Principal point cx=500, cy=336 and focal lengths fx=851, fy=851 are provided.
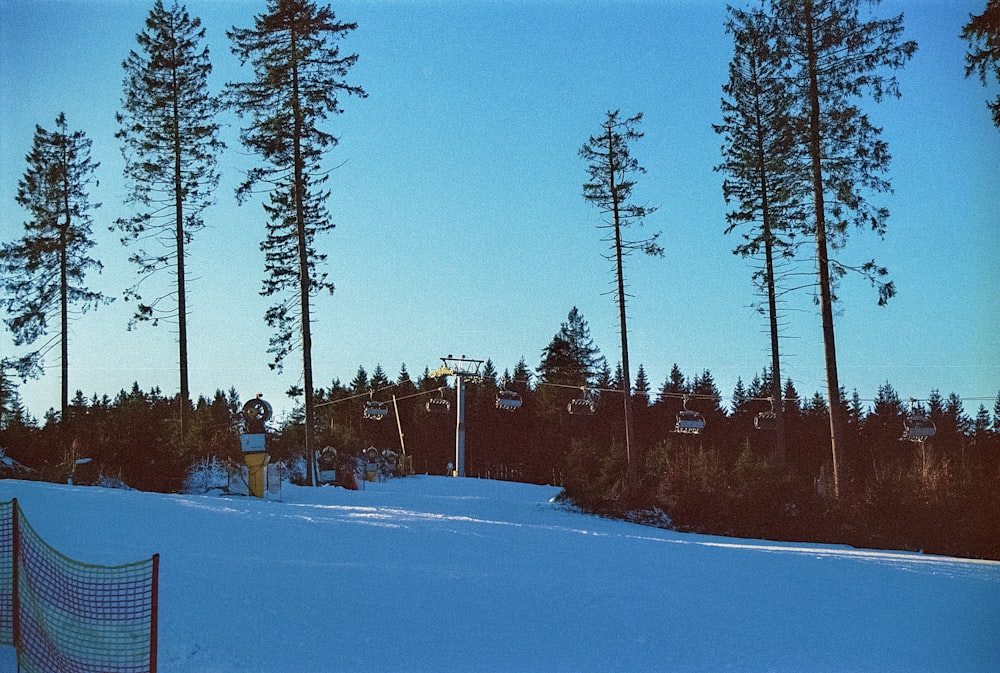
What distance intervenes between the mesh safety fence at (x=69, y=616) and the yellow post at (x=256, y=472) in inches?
512

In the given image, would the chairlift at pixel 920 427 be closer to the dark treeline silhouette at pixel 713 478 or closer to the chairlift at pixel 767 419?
the dark treeline silhouette at pixel 713 478

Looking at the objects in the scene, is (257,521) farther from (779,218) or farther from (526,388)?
(526,388)

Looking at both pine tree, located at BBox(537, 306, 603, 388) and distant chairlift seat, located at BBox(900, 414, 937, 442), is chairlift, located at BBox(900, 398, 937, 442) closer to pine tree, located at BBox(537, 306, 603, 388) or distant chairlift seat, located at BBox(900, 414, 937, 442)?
distant chairlift seat, located at BBox(900, 414, 937, 442)

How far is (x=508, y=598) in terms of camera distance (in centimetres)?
1026

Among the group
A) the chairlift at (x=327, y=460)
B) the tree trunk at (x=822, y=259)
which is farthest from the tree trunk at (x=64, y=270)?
the tree trunk at (x=822, y=259)

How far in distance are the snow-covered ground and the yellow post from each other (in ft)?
22.8

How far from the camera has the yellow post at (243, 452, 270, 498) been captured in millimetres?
22328

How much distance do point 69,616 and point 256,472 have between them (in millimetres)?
14060

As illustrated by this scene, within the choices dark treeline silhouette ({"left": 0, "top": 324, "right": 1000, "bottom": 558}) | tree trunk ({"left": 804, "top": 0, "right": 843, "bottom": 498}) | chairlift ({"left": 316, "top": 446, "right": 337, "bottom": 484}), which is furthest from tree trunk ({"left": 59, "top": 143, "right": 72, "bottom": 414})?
tree trunk ({"left": 804, "top": 0, "right": 843, "bottom": 498})

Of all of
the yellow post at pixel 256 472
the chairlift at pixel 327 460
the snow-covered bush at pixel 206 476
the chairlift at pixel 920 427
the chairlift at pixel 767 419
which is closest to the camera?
the yellow post at pixel 256 472

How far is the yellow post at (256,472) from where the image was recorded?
2233cm

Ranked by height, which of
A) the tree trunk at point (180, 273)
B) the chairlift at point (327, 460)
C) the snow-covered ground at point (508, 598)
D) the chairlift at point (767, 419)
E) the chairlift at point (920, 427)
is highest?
the tree trunk at point (180, 273)

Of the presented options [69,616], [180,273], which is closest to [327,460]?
[180,273]

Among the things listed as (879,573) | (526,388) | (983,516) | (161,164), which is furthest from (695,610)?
(526,388)
